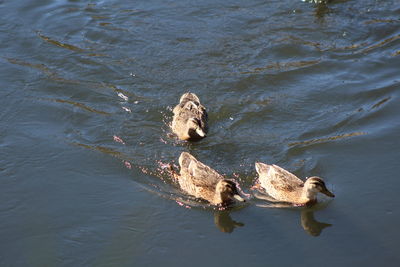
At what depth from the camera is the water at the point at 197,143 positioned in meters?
7.01

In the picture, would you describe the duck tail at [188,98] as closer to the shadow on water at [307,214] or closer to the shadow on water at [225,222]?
the shadow on water at [307,214]

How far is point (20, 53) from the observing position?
38.8 feet

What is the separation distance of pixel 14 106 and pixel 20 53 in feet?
6.95

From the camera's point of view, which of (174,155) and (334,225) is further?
(174,155)

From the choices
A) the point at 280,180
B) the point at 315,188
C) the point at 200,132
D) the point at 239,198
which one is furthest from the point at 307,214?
the point at 200,132

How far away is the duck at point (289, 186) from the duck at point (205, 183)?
55 cm

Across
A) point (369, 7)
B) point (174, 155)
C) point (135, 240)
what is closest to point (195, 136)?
point (174, 155)

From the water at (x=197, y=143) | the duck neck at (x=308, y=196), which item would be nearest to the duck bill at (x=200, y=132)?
the water at (x=197, y=143)

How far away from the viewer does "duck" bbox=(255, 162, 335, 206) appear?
757 cm

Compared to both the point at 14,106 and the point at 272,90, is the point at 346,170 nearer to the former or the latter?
the point at 272,90

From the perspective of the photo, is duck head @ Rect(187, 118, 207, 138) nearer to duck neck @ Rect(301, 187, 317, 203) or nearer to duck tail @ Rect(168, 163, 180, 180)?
duck tail @ Rect(168, 163, 180, 180)

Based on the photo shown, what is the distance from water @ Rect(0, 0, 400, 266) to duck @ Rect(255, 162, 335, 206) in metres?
0.22

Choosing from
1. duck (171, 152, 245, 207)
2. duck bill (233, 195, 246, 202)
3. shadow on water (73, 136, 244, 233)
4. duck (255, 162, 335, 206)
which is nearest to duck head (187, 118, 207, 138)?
duck (171, 152, 245, 207)

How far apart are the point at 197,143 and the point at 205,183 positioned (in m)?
1.45
